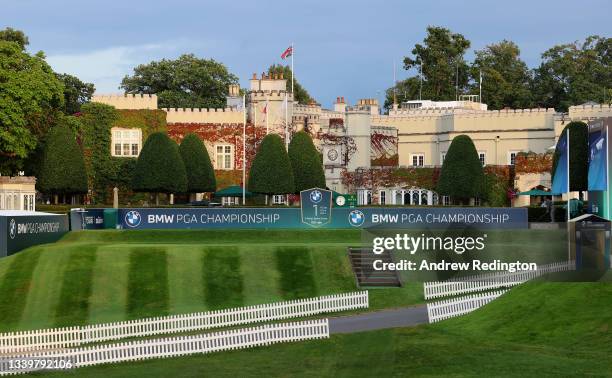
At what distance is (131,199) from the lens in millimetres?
102875

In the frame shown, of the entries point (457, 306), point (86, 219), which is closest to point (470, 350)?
point (457, 306)

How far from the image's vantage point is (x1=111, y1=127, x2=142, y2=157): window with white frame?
10469 centimetres

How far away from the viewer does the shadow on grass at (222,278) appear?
5520cm

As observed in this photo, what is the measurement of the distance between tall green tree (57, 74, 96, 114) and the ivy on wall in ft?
88.8

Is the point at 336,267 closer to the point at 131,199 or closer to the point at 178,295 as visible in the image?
the point at 178,295

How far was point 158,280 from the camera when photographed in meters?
57.3

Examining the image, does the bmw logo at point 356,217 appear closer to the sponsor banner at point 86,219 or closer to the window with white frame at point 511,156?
the sponsor banner at point 86,219

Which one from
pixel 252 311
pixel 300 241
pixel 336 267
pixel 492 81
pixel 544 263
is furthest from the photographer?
pixel 492 81

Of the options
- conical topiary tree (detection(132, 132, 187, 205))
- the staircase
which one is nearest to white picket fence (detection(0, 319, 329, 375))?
the staircase

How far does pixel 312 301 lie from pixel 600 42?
355 ft

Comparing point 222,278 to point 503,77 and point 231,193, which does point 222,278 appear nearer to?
point 231,193

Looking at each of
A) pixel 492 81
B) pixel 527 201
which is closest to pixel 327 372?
pixel 527 201

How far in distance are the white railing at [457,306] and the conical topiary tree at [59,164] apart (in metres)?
46.7

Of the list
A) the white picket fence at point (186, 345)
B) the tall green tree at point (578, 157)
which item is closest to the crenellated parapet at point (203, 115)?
the tall green tree at point (578, 157)
